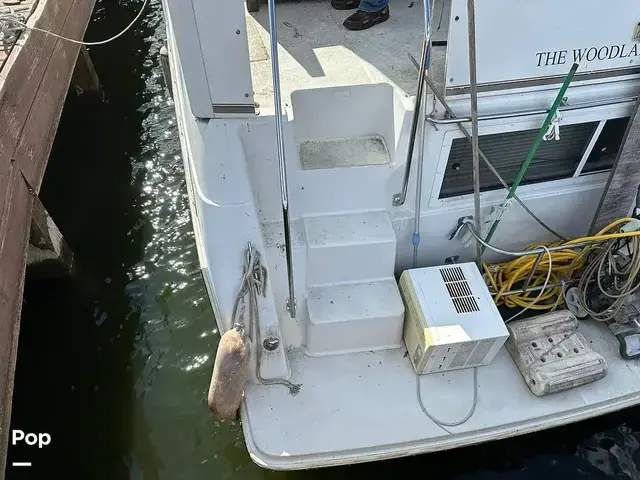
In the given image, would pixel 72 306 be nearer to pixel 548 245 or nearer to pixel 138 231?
pixel 138 231

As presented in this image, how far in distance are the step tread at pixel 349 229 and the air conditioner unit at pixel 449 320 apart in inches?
12.4

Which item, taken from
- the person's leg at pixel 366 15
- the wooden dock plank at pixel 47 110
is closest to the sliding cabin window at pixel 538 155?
the person's leg at pixel 366 15

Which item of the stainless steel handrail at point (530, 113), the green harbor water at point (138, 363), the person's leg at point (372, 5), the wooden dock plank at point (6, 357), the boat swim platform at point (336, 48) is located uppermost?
the person's leg at point (372, 5)

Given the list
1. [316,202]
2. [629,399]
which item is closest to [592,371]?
[629,399]

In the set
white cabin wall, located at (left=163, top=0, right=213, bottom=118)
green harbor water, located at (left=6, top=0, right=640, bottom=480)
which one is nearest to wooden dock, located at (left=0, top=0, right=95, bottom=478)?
green harbor water, located at (left=6, top=0, right=640, bottom=480)

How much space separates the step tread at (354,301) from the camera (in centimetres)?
320

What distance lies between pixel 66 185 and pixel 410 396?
4.53 metres

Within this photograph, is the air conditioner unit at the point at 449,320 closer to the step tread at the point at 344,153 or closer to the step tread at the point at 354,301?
the step tread at the point at 354,301

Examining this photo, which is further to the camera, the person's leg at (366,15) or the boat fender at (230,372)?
the person's leg at (366,15)

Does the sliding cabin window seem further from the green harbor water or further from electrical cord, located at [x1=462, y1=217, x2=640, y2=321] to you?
the green harbor water

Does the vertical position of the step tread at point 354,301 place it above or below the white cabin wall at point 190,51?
below

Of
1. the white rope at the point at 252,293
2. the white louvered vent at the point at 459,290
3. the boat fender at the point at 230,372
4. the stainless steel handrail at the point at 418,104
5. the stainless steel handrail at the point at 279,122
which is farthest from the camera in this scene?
the white louvered vent at the point at 459,290

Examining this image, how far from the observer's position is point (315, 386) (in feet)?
10.5

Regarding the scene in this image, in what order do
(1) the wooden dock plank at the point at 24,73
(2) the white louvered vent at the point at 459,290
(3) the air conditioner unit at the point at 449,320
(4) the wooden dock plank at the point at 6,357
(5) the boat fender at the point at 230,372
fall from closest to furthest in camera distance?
(5) the boat fender at the point at 230,372 < (3) the air conditioner unit at the point at 449,320 < (2) the white louvered vent at the point at 459,290 < (4) the wooden dock plank at the point at 6,357 < (1) the wooden dock plank at the point at 24,73
